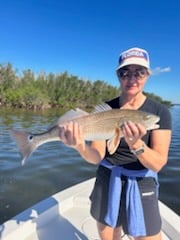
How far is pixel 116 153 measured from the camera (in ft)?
7.84

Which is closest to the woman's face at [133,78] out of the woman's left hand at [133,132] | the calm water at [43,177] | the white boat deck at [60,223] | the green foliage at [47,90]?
the woman's left hand at [133,132]

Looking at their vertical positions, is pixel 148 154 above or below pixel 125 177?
above

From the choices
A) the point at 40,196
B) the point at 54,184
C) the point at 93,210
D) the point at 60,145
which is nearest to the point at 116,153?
the point at 93,210

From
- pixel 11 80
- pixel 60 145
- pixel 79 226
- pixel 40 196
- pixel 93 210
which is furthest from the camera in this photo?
pixel 11 80

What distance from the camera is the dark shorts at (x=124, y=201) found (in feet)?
7.69

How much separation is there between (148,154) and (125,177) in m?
0.39

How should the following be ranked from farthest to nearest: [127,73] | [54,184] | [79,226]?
[54,184]
[79,226]
[127,73]

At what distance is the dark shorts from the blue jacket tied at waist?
0.04 meters

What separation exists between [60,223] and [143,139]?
Answer: 206 centimetres

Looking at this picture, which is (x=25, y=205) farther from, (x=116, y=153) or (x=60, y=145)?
(x=60, y=145)

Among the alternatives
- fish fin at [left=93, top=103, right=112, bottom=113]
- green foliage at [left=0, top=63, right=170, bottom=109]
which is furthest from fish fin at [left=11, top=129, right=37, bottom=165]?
green foliage at [left=0, top=63, right=170, bottom=109]

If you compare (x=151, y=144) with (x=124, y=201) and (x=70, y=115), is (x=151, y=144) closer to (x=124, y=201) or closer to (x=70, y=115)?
(x=124, y=201)

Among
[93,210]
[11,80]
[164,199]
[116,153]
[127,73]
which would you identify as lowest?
[164,199]

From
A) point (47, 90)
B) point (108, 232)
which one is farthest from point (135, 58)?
point (47, 90)
